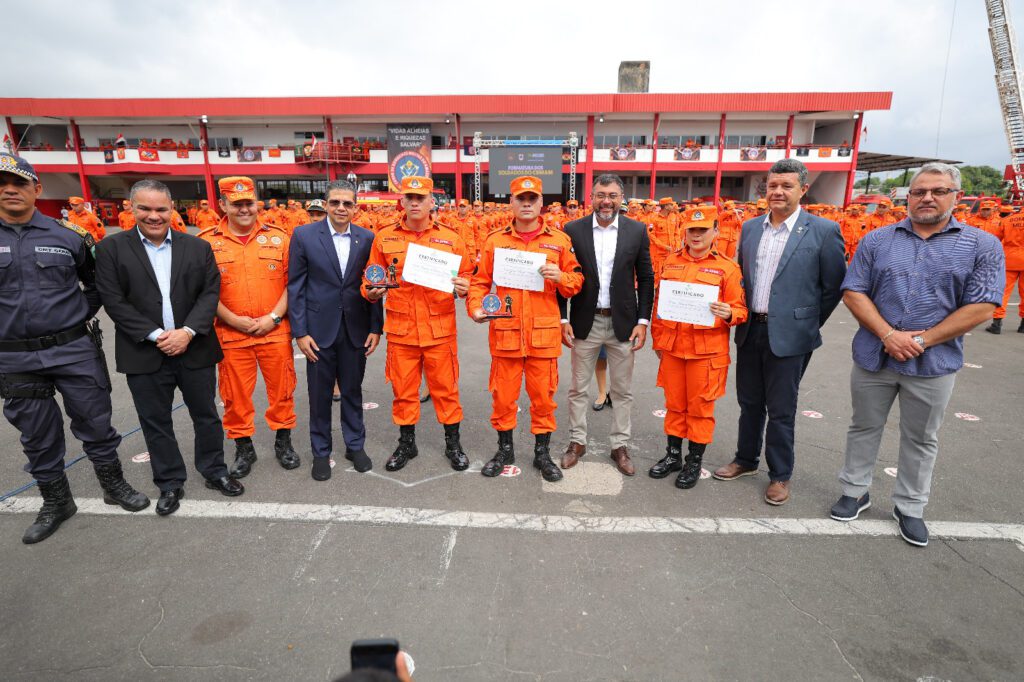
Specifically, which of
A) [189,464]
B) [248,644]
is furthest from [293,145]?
[248,644]

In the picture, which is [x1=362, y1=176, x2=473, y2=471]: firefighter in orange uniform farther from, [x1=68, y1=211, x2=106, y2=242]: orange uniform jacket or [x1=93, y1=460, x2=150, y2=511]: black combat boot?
[x1=68, y1=211, x2=106, y2=242]: orange uniform jacket

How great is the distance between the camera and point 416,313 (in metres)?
3.64

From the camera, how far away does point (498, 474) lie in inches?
148

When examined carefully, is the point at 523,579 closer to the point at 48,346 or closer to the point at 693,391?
the point at 693,391

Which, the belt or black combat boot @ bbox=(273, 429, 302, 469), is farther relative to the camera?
black combat boot @ bbox=(273, 429, 302, 469)

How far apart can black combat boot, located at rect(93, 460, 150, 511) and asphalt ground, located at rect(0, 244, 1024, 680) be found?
3.4 inches

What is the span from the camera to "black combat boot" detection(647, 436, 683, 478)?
372cm

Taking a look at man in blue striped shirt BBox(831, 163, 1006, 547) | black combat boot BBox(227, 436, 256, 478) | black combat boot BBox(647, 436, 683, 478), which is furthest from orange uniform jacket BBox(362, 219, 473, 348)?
man in blue striped shirt BBox(831, 163, 1006, 547)

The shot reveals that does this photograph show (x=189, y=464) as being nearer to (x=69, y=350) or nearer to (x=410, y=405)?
(x=69, y=350)

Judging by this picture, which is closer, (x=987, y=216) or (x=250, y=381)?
(x=250, y=381)

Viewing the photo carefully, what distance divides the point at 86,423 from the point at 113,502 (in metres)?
0.59

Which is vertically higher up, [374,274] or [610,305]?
[374,274]

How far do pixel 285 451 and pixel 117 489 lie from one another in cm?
103

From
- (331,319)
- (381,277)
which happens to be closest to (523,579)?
(381,277)
